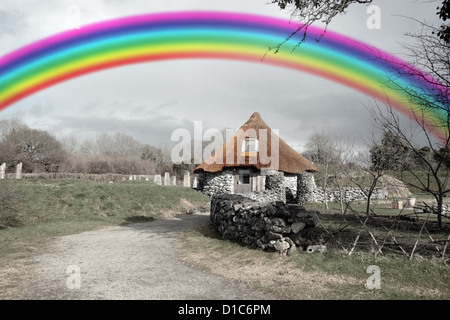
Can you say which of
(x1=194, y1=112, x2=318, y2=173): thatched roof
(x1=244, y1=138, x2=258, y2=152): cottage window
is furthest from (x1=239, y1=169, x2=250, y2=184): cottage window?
(x1=244, y1=138, x2=258, y2=152): cottage window

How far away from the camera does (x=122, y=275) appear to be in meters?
6.14

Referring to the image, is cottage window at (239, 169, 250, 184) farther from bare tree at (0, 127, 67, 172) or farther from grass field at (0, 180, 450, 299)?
bare tree at (0, 127, 67, 172)

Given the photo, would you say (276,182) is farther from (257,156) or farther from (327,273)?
(327,273)

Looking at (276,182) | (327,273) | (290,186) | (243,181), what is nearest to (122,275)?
(327,273)

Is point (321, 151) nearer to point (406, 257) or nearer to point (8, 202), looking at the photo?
point (406, 257)

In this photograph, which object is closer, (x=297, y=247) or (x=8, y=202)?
(x=297, y=247)

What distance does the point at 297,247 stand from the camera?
7.64m

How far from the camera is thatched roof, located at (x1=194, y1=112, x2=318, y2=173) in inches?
1022

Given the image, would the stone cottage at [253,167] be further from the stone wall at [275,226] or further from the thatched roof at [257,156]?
the stone wall at [275,226]

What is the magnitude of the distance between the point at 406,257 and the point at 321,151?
1426cm

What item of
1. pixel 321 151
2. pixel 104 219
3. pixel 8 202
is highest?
pixel 321 151

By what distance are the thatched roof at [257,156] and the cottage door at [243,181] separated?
3.33 feet

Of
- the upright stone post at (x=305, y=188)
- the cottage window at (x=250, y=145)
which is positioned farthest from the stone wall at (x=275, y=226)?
the upright stone post at (x=305, y=188)

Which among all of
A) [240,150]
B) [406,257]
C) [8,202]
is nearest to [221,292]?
[406,257]
